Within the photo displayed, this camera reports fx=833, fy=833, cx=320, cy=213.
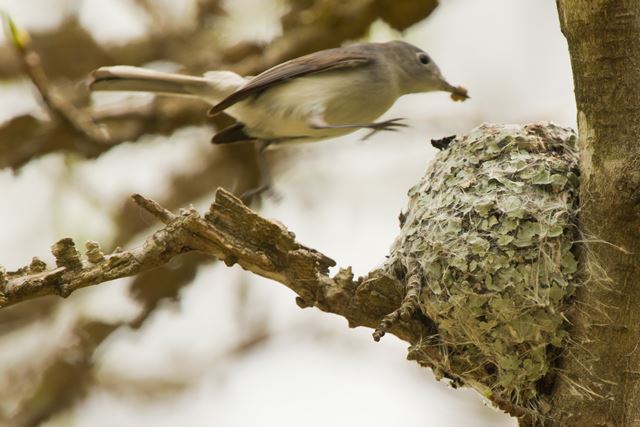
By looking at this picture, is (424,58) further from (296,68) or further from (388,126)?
(388,126)

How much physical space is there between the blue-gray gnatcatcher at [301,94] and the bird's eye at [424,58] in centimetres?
38

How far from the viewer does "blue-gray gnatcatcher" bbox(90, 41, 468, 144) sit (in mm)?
3604

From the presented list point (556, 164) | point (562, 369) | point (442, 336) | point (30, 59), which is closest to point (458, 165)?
point (556, 164)

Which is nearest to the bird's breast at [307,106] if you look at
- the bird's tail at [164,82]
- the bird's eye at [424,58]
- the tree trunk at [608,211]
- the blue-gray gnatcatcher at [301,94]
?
the blue-gray gnatcatcher at [301,94]

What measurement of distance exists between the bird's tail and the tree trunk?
1706mm

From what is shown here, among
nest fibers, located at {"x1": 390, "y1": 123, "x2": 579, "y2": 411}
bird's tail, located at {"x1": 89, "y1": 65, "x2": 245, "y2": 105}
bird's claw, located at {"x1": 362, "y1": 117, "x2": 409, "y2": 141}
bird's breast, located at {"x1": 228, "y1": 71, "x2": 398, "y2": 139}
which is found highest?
bird's tail, located at {"x1": 89, "y1": 65, "x2": 245, "y2": 105}

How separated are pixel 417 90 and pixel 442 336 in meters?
1.87

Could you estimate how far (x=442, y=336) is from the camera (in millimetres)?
2732

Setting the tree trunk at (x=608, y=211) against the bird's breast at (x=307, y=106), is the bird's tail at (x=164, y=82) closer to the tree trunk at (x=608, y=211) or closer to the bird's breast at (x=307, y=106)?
the bird's breast at (x=307, y=106)

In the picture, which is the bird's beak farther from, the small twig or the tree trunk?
the tree trunk

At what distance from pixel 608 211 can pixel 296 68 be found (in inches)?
67.9

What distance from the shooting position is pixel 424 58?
4.35 m

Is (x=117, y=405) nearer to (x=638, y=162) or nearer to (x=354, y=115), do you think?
(x=354, y=115)

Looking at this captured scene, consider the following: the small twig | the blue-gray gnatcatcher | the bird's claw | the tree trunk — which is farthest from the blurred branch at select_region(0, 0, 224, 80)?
the tree trunk
